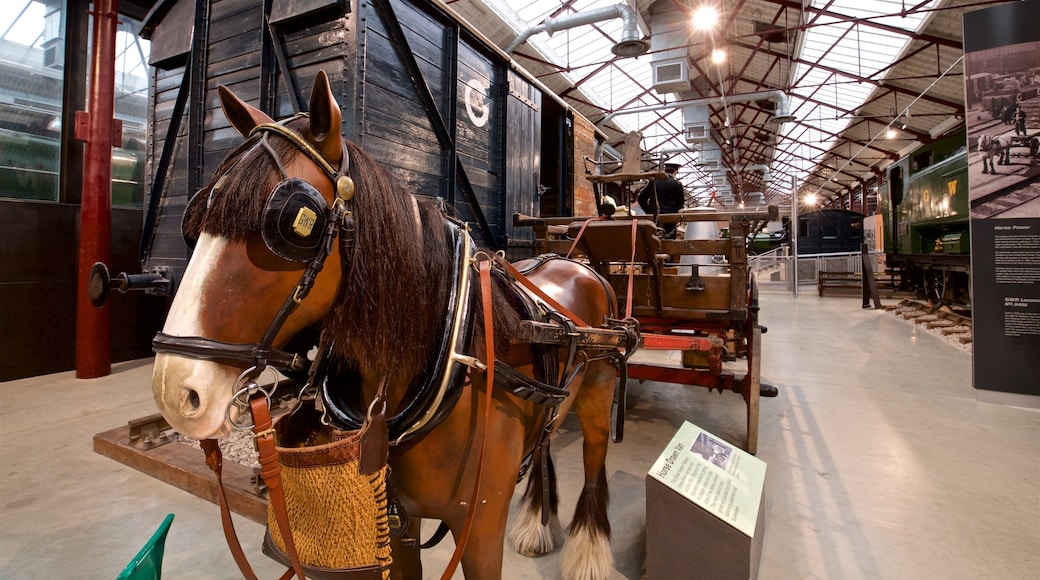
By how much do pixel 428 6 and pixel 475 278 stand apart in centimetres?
408

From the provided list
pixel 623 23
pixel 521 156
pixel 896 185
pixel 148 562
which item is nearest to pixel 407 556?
pixel 148 562

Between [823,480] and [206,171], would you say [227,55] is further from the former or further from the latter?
[823,480]

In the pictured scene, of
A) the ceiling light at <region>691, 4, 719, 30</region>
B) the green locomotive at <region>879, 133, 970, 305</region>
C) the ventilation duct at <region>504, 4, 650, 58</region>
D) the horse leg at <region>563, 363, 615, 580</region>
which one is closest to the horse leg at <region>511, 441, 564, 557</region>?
the horse leg at <region>563, 363, 615, 580</region>

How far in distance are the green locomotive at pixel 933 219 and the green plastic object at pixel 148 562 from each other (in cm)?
1181

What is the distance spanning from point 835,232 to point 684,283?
85.0 ft

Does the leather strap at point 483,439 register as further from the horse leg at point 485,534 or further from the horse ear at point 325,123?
the horse ear at point 325,123

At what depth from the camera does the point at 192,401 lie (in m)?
0.83

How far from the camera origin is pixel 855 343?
7012mm

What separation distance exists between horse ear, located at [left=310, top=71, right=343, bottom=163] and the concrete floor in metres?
1.97

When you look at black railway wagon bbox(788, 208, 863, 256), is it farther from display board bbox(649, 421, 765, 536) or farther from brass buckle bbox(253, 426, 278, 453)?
brass buckle bbox(253, 426, 278, 453)

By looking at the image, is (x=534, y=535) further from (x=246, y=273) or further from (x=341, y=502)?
(x=246, y=273)

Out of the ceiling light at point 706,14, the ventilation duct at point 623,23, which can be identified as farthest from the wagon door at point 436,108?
the ceiling light at point 706,14

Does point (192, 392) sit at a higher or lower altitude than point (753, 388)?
higher

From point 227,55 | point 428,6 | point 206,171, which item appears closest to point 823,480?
point 428,6
